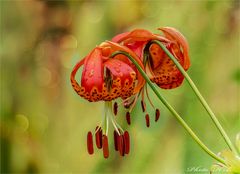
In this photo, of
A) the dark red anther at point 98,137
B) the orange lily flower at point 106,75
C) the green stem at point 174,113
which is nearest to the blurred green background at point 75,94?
the green stem at point 174,113

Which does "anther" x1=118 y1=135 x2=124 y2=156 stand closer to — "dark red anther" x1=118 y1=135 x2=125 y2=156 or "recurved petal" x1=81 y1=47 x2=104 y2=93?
"dark red anther" x1=118 y1=135 x2=125 y2=156

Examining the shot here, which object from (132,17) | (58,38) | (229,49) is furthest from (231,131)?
(58,38)

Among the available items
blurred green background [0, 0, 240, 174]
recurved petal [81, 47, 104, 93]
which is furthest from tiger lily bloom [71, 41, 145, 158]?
blurred green background [0, 0, 240, 174]

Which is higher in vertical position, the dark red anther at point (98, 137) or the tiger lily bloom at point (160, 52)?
the tiger lily bloom at point (160, 52)

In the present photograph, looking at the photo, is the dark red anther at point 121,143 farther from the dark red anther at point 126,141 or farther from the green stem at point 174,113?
the green stem at point 174,113

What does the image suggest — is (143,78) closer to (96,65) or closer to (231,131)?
(96,65)

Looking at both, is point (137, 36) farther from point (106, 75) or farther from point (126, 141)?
point (126, 141)
